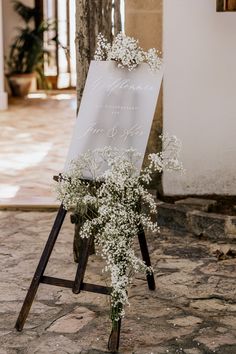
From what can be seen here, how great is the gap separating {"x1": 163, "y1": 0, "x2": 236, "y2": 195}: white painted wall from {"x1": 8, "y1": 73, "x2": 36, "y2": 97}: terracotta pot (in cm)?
842

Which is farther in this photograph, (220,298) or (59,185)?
(220,298)

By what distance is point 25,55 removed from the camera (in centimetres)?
1469

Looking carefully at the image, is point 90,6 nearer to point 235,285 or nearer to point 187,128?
point 187,128

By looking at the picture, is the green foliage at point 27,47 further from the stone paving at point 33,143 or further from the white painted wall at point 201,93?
the white painted wall at point 201,93

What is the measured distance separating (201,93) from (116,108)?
6.58ft

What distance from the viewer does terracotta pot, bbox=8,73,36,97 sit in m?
14.6

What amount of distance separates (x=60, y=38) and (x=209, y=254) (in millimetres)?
10473

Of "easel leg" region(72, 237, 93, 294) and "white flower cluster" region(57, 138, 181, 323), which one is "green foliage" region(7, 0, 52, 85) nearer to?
"easel leg" region(72, 237, 93, 294)

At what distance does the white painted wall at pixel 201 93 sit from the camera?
21.1 ft

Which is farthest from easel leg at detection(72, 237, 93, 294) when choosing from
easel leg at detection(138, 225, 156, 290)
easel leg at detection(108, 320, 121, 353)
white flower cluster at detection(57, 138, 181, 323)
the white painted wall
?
the white painted wall

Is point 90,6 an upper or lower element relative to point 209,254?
upper

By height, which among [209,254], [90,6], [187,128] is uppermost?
[90,6]

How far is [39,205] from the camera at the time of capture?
7.07m

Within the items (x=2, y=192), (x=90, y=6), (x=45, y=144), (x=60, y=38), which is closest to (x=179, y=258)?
(x=90, y=6)
